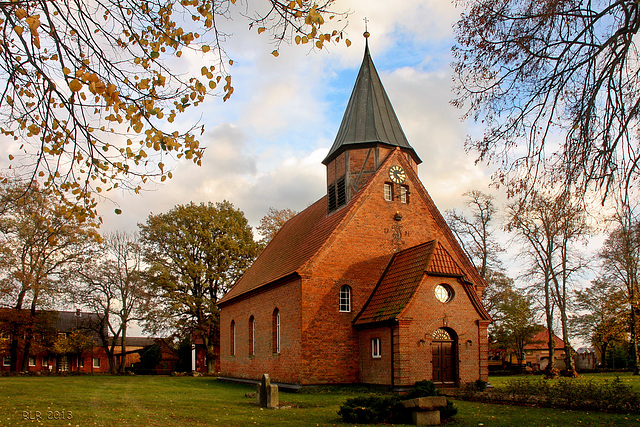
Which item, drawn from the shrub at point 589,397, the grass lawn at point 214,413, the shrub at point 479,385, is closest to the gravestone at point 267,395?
the grass lawn at point 214,413

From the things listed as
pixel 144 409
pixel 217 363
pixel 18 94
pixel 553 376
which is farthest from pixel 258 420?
pixel 217 363

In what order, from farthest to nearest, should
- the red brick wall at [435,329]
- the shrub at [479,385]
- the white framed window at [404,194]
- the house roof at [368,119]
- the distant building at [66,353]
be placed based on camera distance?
1. the distant building at [66,353]
2. the house roof at [368,119]
3. the white framed window at [404,194]
4. the shrub at [479,385]
5. the red brick wall at [435,329]

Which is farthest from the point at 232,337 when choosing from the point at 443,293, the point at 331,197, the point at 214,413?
the point at 214,413

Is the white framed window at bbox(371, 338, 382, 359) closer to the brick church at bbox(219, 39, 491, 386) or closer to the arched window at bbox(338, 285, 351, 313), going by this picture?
the brick church at bbox(219, 39, 491, 386)

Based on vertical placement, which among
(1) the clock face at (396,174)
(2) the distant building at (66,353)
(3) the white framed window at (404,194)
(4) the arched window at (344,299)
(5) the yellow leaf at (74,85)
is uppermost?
(1) the clock face at (396,174)

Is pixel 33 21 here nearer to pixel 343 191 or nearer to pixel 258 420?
pixel 258 420

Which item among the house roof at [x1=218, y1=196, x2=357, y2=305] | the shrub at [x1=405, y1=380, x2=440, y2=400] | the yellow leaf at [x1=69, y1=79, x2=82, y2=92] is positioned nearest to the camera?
the yellow leaf at [x1=69, y1=79, x2=82, y2=92]

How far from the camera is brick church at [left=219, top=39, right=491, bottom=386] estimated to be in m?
21.9

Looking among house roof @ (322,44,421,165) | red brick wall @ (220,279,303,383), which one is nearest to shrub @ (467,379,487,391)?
red brick wall @ (220,279,303,383)

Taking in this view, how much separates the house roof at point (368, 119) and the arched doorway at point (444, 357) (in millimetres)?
10158

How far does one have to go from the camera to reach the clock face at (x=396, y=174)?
2652 cm

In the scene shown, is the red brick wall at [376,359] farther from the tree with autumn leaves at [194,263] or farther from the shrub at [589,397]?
the tree with autumn leaves at [194,263]

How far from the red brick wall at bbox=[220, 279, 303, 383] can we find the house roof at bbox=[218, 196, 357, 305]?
0.75 metres

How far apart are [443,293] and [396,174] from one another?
6774mm
